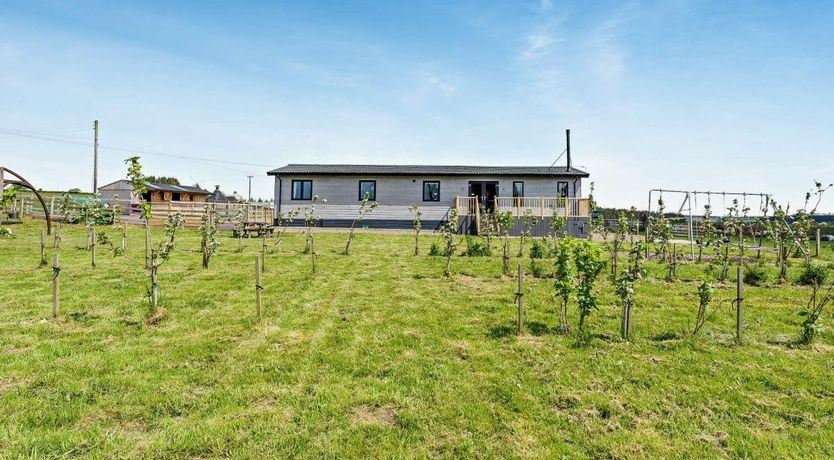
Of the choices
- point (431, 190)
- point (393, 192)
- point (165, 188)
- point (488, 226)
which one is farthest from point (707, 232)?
point (165, 188)

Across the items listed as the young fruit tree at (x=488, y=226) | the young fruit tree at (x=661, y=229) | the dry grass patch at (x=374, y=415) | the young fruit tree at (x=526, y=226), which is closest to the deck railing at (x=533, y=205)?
the young fruit tree at (x=526, y=226)

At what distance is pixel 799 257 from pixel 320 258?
16.8 metres

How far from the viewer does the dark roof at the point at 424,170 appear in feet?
85.0

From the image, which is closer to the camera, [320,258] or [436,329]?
[436,329]

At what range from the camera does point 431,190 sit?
86.6ft

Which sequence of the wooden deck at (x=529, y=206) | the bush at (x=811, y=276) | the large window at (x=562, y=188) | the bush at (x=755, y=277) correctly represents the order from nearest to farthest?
the bush at (x=811, y=276), the bush at (x=755, y=277), the wooden deck at (x=529, y=206), the large window at (x=562, y=188)

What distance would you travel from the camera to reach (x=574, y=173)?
25.8 metres

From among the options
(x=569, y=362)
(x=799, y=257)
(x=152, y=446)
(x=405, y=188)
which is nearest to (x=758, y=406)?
(x=569, y=362)

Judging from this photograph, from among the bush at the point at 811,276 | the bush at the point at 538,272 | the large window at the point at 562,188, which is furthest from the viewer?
the large window at the point at 562,188

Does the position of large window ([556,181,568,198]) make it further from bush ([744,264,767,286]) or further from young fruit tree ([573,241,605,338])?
young fruit tree ([573,241,605,338])

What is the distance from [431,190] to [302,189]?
308 inches

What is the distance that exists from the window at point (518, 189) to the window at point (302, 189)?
40.2 feet

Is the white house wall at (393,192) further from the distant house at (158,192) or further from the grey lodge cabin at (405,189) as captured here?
the distant house at (158,192)

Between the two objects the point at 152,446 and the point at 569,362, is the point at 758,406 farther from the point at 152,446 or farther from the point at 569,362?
the point at 152,446
